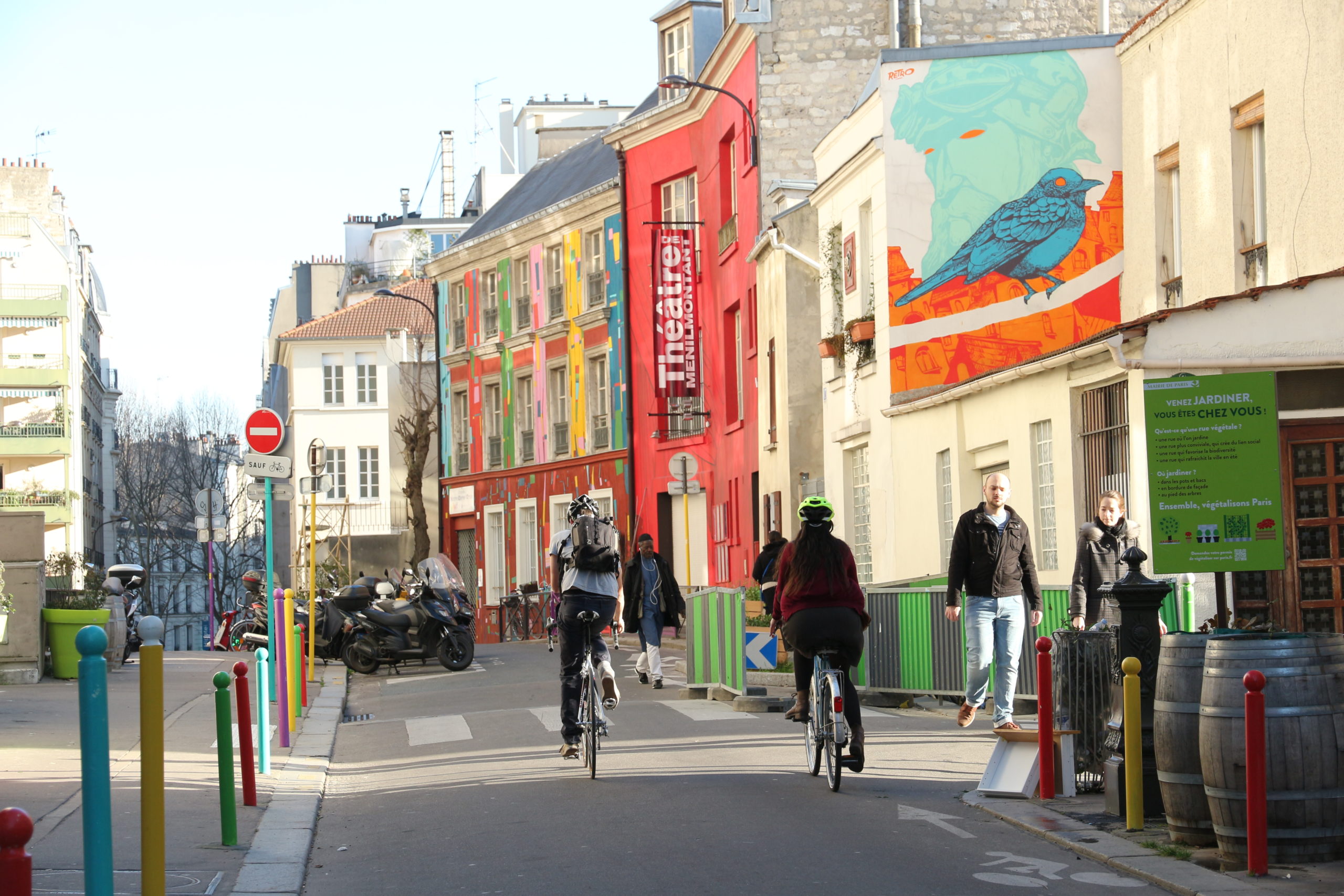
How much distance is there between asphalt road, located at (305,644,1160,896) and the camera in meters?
7.56

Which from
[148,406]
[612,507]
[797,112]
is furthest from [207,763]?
[148,406]

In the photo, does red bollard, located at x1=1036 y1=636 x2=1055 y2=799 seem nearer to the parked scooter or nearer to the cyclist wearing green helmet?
the cyclist wearing green helmet

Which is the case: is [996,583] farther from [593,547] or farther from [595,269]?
[595,269]

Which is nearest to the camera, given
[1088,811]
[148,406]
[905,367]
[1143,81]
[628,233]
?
[1088,811]

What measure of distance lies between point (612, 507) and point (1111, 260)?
796 inches

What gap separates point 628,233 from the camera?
39781 millimetres

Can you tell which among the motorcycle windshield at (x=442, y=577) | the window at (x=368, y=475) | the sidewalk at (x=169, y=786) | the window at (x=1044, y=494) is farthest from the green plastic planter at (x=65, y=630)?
the window at (x=368, y=475)

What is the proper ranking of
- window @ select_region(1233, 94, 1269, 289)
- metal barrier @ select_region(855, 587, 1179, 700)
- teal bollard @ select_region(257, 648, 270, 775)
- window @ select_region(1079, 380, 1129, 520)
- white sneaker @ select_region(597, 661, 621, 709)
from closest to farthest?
teal bollard @ select_region(257, 648, 270, 775)
white sneaker @ select_region(597, 661, 621, 709)
metal barrier @ select_region(855, 587, 1179, 700)
window @ select_region(1079, 380, 1129, 520)
window @ select_region(1233, 94, 1269, 289)

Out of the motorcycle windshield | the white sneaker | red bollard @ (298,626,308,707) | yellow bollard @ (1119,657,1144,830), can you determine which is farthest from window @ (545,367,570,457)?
yellow bollard @ (1119,657,1144,830)

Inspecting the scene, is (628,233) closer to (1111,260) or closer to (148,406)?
(1111,260)

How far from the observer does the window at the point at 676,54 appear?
126ft

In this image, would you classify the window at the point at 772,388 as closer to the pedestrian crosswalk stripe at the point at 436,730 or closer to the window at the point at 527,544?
the pedestrian crosswalk stripe at the point at 436,730

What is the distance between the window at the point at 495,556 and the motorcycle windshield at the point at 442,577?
2107cm

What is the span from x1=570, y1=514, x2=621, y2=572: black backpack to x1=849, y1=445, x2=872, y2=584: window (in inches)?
525
